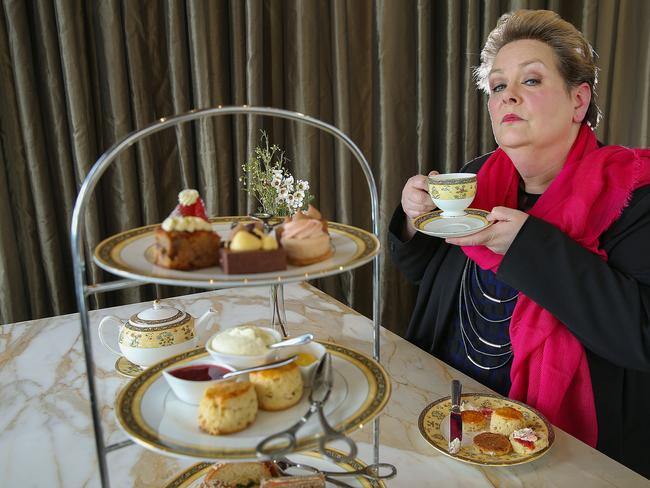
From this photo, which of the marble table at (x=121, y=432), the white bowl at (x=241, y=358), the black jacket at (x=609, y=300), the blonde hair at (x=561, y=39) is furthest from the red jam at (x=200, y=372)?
the blonde hair at (x=561, y=39)

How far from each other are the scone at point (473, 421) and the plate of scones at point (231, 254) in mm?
493

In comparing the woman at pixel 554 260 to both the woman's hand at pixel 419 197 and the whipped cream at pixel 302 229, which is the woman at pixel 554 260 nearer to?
the woman's hand at pixel 419 197

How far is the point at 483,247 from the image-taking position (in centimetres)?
149

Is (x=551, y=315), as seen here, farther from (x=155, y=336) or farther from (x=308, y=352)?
(x=155, y=336)

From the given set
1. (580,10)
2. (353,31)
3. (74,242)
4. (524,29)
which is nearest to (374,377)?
(74,242)

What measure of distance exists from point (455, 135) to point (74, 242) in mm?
2251

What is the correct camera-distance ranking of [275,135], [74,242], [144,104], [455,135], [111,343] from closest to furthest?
1. [74,242]
2. [111,343]
3. [144,104]
4. [275,135]
5. [455,135]

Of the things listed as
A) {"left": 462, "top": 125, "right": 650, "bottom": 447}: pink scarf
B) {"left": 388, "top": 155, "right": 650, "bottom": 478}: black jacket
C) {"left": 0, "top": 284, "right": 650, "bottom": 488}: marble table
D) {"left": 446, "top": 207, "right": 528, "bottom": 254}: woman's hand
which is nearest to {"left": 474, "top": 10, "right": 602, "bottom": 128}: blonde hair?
{"left": 462, "top": 125, "right": 650, "bottom": 447}: pink scarf

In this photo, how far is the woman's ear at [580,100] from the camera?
1545 millimetres

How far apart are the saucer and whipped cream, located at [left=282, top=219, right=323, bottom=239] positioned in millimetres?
740

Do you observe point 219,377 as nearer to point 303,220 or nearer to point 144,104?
point 303,220

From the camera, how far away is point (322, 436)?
24.6 inches

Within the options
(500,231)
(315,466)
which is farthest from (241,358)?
(500,231)

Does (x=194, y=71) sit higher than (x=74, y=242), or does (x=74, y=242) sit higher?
(x=194, y=71)
